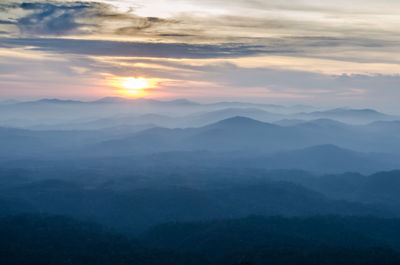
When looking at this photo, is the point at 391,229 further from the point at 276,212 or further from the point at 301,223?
the point at 276,212

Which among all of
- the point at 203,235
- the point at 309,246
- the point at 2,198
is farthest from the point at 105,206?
the point at 309,246

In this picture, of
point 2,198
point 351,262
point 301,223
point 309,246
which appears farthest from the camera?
point 2,198

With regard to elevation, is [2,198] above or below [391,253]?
below

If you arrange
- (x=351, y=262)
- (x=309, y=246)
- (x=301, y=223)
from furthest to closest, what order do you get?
(x=301, y=223)
(x=309, y=246)
(x=351, y=262)

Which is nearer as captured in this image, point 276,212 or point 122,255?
point 122,255

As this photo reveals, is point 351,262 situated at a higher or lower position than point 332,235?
higher

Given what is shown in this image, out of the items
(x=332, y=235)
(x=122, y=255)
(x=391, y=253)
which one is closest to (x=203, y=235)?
(x=122, y=255)

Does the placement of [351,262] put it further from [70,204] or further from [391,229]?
[70,204]

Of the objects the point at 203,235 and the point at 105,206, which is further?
the point at 105,206

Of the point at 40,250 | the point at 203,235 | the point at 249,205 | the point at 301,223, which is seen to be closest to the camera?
the point at 40,250
